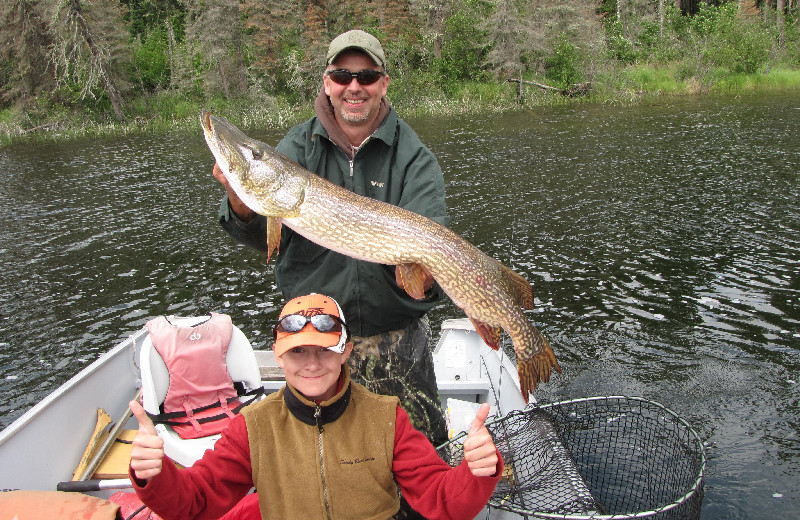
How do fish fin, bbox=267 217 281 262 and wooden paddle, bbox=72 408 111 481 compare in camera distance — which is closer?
fish fin, bbox=267 217 281 262

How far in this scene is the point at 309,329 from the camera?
7.60 feet

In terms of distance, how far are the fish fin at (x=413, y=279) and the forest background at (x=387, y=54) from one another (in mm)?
25693

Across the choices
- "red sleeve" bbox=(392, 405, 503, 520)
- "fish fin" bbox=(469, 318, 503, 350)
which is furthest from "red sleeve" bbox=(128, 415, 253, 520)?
"fish fin" bbox=(469, 318, 503, 350)

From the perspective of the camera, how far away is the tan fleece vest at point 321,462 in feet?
7.64

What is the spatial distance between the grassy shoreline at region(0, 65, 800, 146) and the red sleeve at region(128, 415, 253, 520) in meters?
26.1

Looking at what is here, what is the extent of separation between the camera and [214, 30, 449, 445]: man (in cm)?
296

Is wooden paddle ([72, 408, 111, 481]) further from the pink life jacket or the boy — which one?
the boy

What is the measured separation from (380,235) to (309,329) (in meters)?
0.72

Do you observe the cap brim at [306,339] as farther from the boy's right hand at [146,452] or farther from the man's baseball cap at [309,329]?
the boy's right hand at [146,452]

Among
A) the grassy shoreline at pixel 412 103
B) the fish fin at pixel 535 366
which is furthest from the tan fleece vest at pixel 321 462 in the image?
the grassy shoreline at pixel 412 103

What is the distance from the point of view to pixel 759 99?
25484mm

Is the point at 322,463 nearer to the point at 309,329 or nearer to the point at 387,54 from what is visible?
the point at 309,329

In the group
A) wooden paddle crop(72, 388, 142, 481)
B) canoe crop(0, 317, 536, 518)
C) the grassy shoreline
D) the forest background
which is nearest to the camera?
canoe crop(0, 317, 536, 518)

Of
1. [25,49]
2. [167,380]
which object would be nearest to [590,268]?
[167,380]
